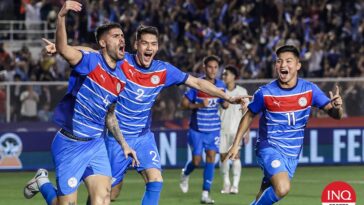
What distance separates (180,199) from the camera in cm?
1792

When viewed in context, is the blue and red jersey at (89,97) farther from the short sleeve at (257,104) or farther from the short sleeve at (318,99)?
the short sleeve at (318,99)

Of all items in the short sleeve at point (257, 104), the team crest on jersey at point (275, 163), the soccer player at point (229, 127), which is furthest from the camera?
the soccer player at point (229, 127)

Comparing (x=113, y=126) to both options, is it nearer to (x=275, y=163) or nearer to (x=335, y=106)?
(x=275, y=163)

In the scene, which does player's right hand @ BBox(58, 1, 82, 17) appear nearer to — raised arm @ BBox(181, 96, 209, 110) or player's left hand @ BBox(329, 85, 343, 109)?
player's left hand @ BBox(329, 85, 343, 109)

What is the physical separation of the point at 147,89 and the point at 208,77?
4.63m

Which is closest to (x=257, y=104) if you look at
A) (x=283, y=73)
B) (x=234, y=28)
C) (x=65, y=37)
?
(x=283, y=73)

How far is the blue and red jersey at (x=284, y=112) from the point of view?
13062 millimetres

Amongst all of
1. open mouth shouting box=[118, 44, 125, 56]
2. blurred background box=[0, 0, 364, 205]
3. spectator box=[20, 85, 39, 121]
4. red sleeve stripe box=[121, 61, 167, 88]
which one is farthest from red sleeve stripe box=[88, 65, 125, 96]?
spectator box=[20, 85, 39, 121]

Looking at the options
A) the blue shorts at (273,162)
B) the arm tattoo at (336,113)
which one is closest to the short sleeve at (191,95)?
the blue shorts at (273,162)

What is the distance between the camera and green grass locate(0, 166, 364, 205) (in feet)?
57.9

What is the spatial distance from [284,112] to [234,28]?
56.6ft

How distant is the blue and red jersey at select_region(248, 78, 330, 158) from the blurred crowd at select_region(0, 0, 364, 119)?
14860 millimetres

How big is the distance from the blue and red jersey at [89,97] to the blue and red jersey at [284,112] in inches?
81.8

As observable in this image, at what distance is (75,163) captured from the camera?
11.6 m
